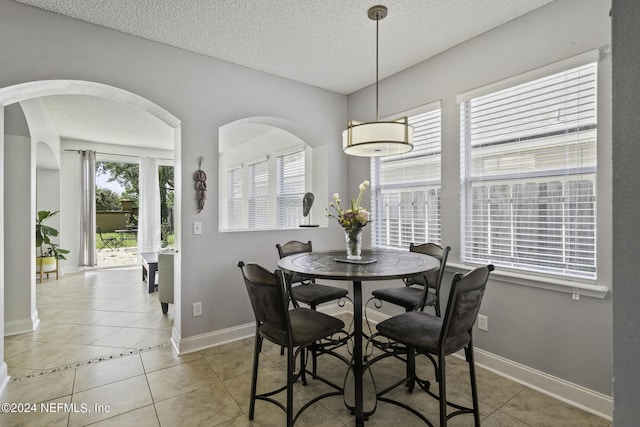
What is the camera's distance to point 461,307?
165cm

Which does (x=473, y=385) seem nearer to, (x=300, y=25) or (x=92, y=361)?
(x=300, y=25)

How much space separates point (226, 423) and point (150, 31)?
9.79 feet

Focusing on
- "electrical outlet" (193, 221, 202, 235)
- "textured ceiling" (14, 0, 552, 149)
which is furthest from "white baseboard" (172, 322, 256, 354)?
"textured ceiling" (14, 0, 552, 149)

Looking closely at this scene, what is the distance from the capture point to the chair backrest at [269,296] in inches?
67.7

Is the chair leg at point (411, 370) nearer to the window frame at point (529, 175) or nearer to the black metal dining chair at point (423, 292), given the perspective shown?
the black metal dining chair at point (423, 292)

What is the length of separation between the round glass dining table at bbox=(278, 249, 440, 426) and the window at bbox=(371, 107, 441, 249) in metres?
0.85

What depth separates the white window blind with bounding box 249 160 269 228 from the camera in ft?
19.4

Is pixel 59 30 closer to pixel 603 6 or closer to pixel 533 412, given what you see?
pixel 603 6

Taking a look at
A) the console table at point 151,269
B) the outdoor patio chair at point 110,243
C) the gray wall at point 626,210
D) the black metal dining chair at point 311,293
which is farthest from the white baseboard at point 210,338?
the outdoor patio chair at point 110,243

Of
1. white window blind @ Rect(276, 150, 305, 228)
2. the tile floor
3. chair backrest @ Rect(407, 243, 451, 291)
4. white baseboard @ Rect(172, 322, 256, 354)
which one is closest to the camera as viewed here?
the tile floor

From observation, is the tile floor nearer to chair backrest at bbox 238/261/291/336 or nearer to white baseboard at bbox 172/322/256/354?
white baseboard at bbox 172/322/256/354

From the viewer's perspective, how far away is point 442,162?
300cm

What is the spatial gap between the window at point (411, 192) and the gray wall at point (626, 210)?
266 centimetres

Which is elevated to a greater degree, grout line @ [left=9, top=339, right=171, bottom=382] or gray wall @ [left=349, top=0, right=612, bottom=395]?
gray wall @ [left=349, top=0, right=612, bottom=395]
